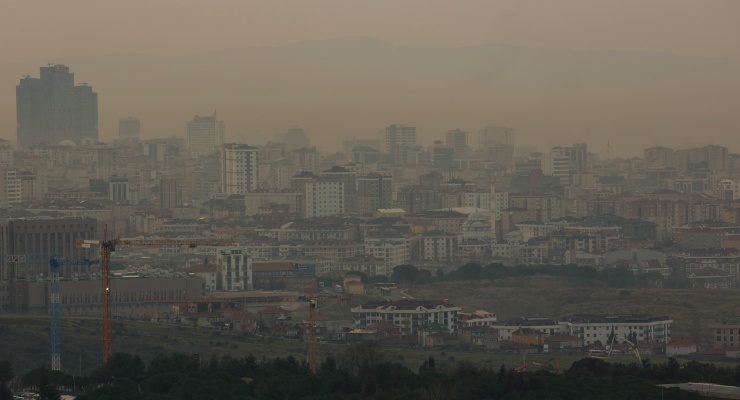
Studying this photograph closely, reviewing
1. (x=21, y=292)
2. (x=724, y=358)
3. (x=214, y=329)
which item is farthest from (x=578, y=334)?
(x=21, y=292)

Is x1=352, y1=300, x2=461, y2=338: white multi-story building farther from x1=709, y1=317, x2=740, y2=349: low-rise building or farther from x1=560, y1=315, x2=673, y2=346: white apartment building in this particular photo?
x1=709, y1=317, x2=740, y2=349: low-rise building

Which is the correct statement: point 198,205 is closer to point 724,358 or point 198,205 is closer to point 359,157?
point 359,157

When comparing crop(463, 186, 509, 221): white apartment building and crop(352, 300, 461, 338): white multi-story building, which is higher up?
crop(463, 186, 509, 221): white apartment building

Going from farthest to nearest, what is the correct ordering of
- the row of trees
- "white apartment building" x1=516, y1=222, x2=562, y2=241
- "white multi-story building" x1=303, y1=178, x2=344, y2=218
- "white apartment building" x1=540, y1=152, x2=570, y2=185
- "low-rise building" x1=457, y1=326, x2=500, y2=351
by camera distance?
"white apartment building" x1=540, y1=152, x2=570, y2=185 < "white multi-story building" x1=303, y1=178, x2=344, y2=218 < "white apartment building" x1=516, y1=222, x2=562, y2=241 < "low-rise building" x1=457, y1=326, x2=500, y2=351 < the row of trees

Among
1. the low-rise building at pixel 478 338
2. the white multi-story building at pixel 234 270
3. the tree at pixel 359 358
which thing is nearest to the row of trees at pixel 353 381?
the tree at pixel 359 358

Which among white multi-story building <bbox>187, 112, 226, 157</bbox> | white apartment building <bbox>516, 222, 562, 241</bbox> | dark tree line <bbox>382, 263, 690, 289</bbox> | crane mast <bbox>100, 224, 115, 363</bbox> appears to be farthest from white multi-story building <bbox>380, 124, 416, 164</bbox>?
crane mast <bbox>100, 224, 115, 363</bbox>

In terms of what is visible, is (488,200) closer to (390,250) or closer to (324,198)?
(324,198)

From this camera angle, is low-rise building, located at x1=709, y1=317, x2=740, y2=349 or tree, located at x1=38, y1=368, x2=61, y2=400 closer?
tree, located at x1=38, y1=368, x2=61, y2=400

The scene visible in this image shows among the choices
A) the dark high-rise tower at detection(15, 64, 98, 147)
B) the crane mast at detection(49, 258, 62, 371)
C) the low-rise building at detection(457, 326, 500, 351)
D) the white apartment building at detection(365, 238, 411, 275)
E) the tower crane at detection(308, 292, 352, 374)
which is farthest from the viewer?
the dark high-rise tower at detection(15, 64, 98, 147)
